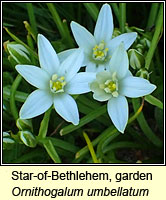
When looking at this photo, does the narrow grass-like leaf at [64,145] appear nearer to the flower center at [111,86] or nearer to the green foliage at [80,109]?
the green foliage at [80,109]

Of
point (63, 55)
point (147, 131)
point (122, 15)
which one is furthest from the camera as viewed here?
point (147, 131)

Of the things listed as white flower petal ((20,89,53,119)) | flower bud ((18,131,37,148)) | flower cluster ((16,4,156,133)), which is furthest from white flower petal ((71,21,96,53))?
flower bud ((18,131,37,148))

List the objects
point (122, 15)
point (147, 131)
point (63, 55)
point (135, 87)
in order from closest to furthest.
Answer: point (135, 87), point (63, 55), point (122, 15), point (147, 131)

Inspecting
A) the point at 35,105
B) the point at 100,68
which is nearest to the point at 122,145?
the point at 100,68

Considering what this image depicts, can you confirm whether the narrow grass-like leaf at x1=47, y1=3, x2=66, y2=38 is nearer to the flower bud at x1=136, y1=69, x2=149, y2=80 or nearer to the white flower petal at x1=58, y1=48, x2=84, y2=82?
the white flower petal at x1=58, y1=48, x2=84, y2=82

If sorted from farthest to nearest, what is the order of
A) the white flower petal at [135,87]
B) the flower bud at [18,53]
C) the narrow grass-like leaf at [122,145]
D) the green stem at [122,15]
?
the narrow grass-like leaf at [122,145] → the green stem at [122,15] → the flower bud at [18,53] → the white flower petal at [135,87]

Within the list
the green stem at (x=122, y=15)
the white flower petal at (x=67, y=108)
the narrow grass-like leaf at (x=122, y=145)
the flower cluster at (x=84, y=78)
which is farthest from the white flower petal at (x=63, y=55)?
the narrow grass-like leaf at (x=122, y=145)

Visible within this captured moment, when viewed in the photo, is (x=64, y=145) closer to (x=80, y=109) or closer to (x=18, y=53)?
(x=80, y=109)
